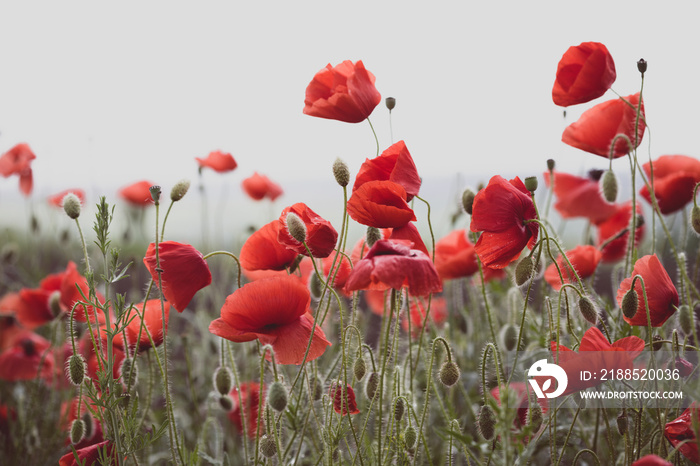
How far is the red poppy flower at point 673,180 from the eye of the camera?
1.48 metres

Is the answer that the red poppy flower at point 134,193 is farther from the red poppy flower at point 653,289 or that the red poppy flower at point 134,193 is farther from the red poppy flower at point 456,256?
the red poppy flower at point 653,289

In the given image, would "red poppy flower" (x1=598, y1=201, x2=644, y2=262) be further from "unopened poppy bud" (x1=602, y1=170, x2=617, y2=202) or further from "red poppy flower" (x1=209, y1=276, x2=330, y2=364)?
"red poppy flower" (x1=209, y1=276, x2=330, y2=364)

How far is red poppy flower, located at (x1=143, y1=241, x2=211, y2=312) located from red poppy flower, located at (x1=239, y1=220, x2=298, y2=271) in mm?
97

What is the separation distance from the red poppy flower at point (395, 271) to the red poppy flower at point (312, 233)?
0.18 metres

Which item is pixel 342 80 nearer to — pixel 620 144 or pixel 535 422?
pixel 620 144

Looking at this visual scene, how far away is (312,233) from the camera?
1.06 meters

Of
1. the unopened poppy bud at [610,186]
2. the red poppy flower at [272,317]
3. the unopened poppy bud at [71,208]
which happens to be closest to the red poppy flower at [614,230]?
the unopened poppy bud at [610,186]

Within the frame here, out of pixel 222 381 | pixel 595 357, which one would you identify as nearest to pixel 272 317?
pixel 222 381

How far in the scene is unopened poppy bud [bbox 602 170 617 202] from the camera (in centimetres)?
134

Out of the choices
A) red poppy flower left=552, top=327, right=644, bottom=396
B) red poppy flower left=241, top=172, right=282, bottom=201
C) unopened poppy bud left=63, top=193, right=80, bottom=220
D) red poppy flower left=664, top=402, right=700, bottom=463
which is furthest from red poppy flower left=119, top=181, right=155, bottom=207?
red poppy flower left=664, top=402, right=700, bottom=463

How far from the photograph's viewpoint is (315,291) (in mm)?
1313

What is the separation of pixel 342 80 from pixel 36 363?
1494 millimetres

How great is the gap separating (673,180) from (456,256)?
0.54 metres

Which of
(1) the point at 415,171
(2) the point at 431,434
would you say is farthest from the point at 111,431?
(2) the point at 431,434
